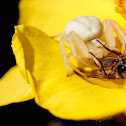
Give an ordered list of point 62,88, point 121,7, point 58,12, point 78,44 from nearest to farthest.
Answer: point 62,88 → point 78,44 → point 121,7 → point 58,12

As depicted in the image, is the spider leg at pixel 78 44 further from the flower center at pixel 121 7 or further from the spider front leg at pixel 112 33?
the flower center at pixel 121 7

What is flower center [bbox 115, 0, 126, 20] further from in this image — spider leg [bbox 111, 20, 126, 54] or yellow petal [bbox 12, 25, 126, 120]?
yellow petal [bbox 12, 25, 126, 120]

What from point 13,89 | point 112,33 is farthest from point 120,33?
point 13,89

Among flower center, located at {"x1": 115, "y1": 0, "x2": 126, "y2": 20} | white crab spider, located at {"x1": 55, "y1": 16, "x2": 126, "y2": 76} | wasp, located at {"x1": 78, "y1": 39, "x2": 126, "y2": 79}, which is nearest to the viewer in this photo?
wasp, located at {"x1": 78, "y1": 39, "x2": 126, "y2": 79}

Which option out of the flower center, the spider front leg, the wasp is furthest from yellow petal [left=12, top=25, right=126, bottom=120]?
the flower center

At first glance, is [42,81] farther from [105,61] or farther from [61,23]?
[61,23]

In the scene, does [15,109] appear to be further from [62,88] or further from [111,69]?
[111,69]
